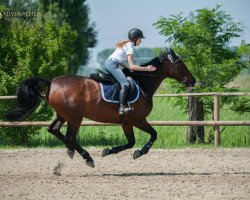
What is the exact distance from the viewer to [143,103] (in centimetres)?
1058

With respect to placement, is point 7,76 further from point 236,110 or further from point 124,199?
point 124,199

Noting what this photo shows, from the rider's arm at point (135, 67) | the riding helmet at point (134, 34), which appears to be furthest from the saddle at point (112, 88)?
the riding helmet at point (134, 34)

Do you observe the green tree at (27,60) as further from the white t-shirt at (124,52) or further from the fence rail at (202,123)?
the white t-shirt at (124,52)

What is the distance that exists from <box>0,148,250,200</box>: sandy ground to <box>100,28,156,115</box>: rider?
1.24m

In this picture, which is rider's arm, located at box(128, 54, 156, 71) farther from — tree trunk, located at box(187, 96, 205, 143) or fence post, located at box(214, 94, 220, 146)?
tree trunk, located at box(187, 96, 205, 143)

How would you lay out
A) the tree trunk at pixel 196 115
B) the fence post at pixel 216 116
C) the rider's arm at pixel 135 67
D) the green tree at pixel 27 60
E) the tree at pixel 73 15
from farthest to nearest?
the tree at pixel 73 15, the tree trunk at pixel 196 115, the green tree at pixel 27 60, the fence post at pixel 216 116, the rider's arm at pixel 135 67

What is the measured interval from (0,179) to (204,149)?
5.50 meters

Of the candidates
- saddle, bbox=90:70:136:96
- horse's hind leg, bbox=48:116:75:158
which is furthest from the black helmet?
horse's hind leg, bbox=48:116:75:158

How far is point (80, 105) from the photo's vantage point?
1036 centimetres

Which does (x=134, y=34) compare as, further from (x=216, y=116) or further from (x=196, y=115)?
(x=196, y=115)

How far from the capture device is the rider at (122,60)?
33.8ft

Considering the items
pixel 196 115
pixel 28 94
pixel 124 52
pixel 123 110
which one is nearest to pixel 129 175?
pixel 123 110

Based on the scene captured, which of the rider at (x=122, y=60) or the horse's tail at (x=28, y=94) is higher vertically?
the rider at (x=122, y=60)

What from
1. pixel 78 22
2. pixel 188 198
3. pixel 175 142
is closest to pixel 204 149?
pixel 175 142
